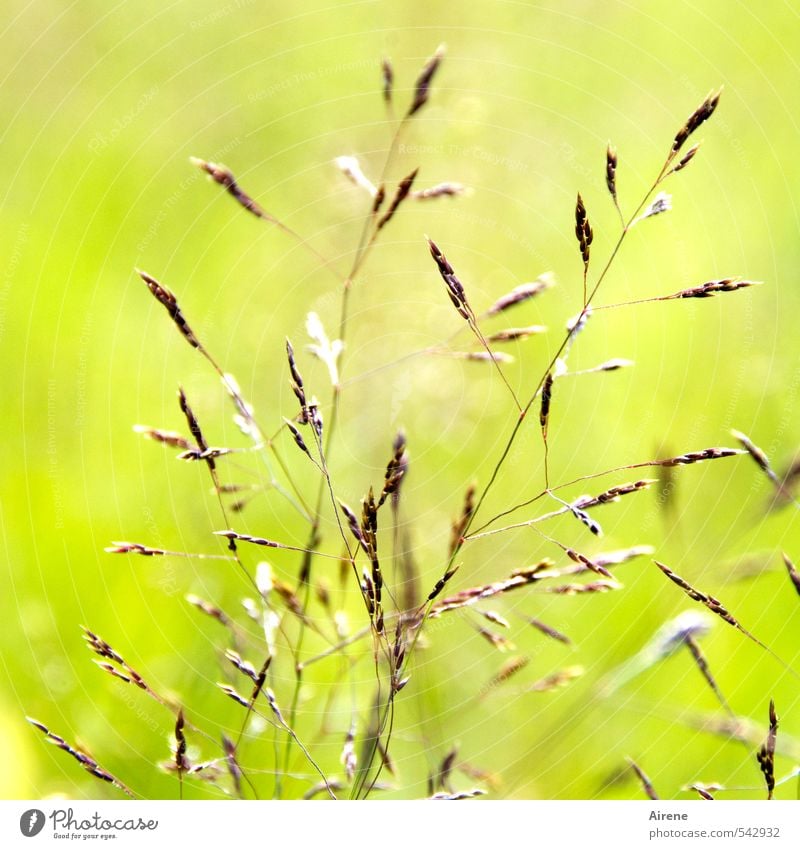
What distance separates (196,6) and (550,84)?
0.62 m

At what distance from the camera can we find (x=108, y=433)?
46.7 inches

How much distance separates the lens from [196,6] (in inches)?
47.8

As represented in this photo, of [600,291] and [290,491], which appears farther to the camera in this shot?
[600,291]

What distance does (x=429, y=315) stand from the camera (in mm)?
1245

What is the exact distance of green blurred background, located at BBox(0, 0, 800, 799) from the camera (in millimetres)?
1094

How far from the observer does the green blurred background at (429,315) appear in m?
1.09

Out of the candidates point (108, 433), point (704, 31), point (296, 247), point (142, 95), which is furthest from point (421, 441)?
point (704, 31)

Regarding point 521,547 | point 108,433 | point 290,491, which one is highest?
point 108,433

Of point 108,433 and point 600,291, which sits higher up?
point 600,291
